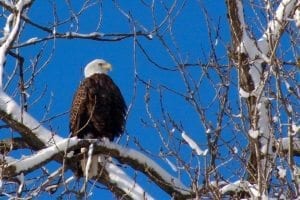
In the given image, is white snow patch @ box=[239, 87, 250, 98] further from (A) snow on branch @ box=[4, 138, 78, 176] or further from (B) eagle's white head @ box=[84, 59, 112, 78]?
(B) eagle's white head @ box=[84, 59, 112, 78]

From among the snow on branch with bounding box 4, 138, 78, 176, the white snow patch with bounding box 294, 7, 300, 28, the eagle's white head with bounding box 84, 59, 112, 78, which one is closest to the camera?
the white snow patch with bounding box 294, 7, 300, 28

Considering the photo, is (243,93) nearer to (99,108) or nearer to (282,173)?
(282,173)

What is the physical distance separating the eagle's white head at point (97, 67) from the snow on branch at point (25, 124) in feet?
7.24

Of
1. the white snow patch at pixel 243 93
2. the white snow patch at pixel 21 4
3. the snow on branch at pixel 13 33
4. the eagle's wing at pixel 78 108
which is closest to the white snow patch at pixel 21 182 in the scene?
the snow on branch at pixel 13 33

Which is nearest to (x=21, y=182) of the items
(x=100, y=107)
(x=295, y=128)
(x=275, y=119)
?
(x=275, y=119)

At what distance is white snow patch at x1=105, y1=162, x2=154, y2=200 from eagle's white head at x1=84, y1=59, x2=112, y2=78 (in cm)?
193

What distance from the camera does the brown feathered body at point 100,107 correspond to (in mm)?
7480

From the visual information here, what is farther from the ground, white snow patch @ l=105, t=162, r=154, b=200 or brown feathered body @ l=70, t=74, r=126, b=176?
brown feathered body @ l=70, t=74, r=126, b=176

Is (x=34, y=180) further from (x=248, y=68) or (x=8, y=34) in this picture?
(x=248, y=68)

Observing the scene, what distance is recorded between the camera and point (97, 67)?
7996 mm

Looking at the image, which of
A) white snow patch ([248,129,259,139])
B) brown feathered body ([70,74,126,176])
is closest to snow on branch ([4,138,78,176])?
white snow patch ([248,129,259,139])

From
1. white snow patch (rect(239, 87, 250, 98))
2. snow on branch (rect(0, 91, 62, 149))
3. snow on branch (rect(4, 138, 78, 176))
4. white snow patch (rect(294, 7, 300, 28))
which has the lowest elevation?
white snow patch (rect(239, 87, 250, 98))

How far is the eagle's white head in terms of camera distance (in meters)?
7.95

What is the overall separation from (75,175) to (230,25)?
1489mm
